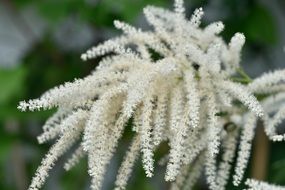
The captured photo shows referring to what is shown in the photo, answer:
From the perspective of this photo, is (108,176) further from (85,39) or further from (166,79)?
(166,79)

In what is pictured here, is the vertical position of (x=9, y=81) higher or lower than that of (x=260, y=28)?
lower

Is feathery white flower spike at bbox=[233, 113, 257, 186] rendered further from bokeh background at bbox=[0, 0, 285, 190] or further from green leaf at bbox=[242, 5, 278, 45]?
green leaf at bbox=[242, 5, 278, 45]

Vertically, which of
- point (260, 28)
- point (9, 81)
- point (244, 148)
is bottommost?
point (244, 148)

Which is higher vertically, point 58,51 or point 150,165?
point 58,51

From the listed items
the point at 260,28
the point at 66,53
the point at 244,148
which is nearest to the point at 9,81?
the point at 66,53

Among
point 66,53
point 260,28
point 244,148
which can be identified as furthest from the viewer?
Answer: point 66,53

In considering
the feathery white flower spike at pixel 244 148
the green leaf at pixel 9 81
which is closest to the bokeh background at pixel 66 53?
the green leaf at pixel 9 81

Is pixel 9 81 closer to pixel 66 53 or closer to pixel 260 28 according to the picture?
pixel 66 53

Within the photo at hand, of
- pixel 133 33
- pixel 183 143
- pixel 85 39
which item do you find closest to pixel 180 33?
pixel 133 33
